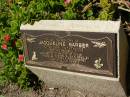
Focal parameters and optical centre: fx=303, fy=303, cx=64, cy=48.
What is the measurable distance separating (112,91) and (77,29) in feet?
3.05

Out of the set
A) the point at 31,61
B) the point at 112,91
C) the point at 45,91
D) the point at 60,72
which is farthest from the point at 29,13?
the point at 112,91

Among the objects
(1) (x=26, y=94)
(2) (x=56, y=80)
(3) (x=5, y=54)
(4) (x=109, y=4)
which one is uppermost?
(4) (x=109, y=4)

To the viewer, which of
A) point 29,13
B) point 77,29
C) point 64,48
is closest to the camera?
point 77,29

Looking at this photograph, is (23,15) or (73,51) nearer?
(73,51)

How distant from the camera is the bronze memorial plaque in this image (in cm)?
334

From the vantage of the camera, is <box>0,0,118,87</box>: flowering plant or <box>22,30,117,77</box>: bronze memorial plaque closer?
<box>22,30,117,77</box>: bronze memorial plaque

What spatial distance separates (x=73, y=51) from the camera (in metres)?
3.63

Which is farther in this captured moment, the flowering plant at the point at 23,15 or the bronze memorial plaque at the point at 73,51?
the flowering plant at the point at 23,15

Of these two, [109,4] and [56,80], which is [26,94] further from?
[109,4]

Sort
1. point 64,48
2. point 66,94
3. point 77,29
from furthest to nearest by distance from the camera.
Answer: point 66,94, point 64,48, point 77,29

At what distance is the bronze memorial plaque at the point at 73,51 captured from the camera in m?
3.34

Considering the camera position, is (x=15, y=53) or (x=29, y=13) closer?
(x=29, y=13)

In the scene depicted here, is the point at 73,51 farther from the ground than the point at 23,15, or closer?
closer

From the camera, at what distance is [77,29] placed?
3.46m
